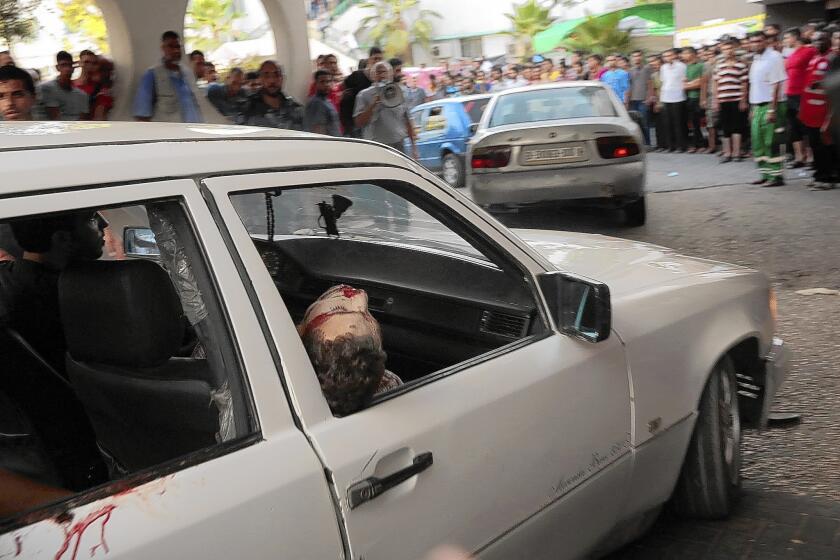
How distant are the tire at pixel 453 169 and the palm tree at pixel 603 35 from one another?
18407 mm

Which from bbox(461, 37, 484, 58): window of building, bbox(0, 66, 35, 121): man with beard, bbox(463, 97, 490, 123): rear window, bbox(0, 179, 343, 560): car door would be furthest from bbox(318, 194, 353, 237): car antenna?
bbox(461, 37, 484, 58): window of building

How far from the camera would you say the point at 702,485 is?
2.93 m

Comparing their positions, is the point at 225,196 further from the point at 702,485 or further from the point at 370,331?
the point at 702,485

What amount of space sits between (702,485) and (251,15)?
509 inches

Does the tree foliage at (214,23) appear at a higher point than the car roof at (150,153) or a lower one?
higher

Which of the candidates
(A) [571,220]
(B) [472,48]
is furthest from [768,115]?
(B) [472,48]

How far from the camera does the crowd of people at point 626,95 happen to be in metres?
7.45

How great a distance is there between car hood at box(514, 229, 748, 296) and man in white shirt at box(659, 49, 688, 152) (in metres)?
13.3

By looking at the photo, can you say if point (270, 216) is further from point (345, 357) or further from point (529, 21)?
point (529, 21)

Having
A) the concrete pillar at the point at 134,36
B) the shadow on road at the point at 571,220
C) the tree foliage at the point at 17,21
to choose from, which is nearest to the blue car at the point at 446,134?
the shadow on road at the point at 571,220

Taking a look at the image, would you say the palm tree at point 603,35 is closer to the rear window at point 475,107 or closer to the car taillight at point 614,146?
the rear window at point 475,107

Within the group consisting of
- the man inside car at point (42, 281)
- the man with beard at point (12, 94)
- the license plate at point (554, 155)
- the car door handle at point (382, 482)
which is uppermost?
the man with beard at point (12, 94)

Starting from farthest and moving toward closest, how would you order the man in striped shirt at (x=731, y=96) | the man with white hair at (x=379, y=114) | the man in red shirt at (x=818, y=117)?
the man in striped shirt at (x=731, y=96) < the man in red shirt at (x=818, y=117) < the man with white hair at (x=379, y=114)

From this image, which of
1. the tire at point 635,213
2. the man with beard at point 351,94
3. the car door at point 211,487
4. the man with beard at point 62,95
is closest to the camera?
the car door at point 211,487
